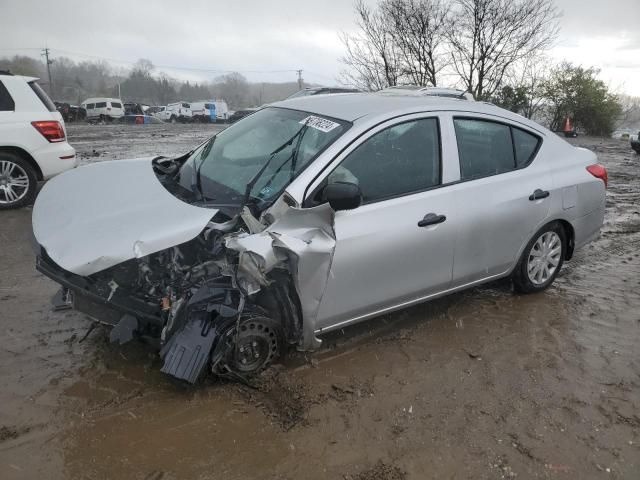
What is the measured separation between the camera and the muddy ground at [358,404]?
246 centimetres

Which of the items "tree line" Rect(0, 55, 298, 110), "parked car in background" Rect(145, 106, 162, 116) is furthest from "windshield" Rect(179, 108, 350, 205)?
"tree line" Rect(0, 55, 298, 110)

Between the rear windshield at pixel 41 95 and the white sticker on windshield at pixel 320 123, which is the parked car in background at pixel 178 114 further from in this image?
the white sticker on windshield at pixel 320 123

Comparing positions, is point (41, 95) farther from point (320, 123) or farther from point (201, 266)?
point (201, 266)

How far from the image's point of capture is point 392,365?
3330 millimetres

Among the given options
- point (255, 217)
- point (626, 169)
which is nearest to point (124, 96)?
point (626, 169)

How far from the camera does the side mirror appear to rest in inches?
114

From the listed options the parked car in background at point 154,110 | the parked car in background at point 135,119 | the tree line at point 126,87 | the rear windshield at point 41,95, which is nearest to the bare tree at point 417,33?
the rear windshield at point 41,95

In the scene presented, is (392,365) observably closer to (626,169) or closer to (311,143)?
(311,143)

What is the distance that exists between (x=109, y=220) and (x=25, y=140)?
4816mm

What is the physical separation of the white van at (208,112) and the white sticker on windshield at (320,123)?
139 feet

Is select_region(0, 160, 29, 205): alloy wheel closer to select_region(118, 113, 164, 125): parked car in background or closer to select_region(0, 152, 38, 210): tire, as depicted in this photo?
select_region(0, 152, 38, 210): tire

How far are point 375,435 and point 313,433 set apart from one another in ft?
1.09

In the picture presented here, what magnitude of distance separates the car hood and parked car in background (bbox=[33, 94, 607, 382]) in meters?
0.01

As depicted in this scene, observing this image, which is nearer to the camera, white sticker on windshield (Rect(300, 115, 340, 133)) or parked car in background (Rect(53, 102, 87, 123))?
white sticker on windshield (Rect(300, 115, 340, 133))
